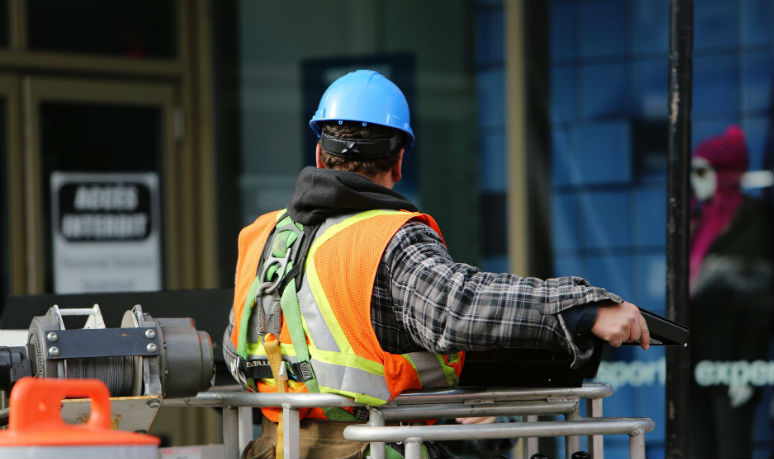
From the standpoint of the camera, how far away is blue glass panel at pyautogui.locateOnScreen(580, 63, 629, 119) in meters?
6.17

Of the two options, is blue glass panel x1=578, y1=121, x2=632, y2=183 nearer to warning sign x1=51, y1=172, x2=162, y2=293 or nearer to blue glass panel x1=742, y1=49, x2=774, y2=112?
blue glass panel x1=742, y1=49, x2=774, y2=112

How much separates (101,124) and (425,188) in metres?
2.15

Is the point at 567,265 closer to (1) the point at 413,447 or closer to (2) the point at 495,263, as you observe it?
(2) the point at 495,263

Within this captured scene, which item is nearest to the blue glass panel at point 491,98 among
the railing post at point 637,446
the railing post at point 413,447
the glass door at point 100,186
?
the glass door at point 100,186

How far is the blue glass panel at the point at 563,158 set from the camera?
20.7 feet

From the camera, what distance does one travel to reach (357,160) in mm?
3166

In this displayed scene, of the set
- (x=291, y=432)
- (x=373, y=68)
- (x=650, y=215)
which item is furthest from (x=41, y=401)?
(x=373, y=68)

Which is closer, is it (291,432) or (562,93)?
(291,432)

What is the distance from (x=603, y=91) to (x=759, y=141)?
893 millimetres

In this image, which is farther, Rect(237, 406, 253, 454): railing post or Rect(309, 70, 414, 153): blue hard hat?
Rect(237, 406, 253, 454): railing post

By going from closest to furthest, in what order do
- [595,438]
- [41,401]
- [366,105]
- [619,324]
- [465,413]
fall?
[41,401], [619,324], [465,413], [595,438], [366,105]

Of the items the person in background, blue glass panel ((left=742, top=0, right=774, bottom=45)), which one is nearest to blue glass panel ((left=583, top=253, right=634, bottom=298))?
the person in background

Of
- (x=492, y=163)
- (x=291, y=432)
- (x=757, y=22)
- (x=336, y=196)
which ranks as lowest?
(x=291, y=432)

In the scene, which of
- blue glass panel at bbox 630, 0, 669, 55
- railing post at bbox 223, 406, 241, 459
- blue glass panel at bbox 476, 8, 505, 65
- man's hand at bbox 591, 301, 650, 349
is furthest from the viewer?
blue glass panel at bbox 476, 8, 505, 65
